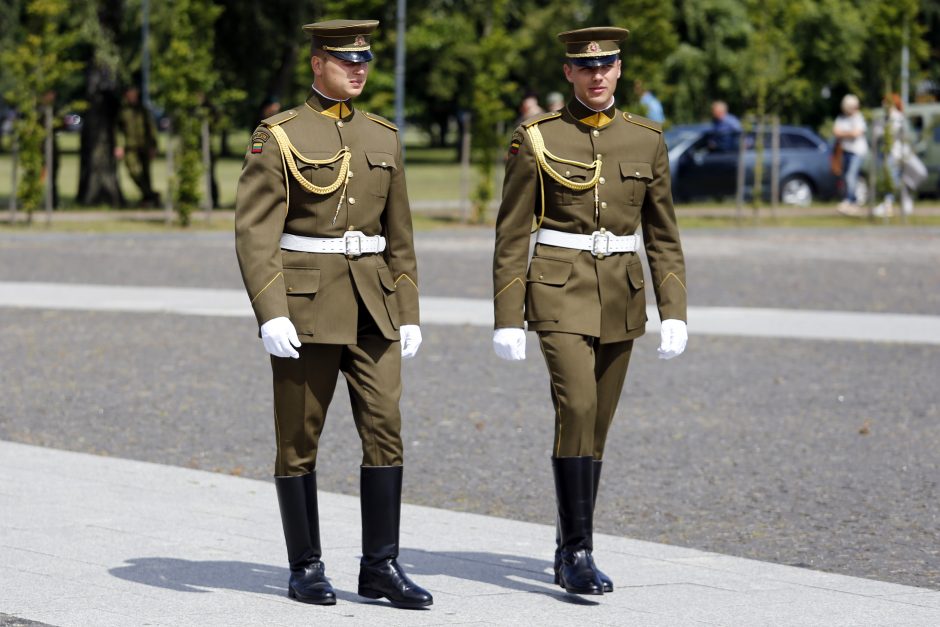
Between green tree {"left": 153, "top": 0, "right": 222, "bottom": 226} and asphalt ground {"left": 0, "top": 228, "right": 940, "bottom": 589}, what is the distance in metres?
10.6

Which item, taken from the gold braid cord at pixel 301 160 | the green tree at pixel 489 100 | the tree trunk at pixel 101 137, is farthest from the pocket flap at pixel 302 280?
the tree trunk at pixel 101 137

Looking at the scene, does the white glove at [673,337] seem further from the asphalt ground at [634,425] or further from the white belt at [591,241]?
the asphalt ground at [634,425]

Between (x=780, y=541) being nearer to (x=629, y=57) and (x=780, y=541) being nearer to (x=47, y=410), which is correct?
(x=47, y=410)

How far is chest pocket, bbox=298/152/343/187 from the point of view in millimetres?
5602

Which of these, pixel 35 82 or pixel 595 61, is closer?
pixel 595 61

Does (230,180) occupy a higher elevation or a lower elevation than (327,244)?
lower

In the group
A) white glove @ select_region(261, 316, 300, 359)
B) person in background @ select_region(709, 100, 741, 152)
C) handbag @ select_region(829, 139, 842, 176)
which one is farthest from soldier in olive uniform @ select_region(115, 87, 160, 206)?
white glove @ select_region(261, 316, 300, 359)

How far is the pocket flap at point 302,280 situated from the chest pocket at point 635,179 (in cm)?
107

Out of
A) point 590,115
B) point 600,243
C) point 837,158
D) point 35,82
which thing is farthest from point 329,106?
point 837,158

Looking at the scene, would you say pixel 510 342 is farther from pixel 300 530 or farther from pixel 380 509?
pixel 300 530

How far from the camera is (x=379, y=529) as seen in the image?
18.6ft

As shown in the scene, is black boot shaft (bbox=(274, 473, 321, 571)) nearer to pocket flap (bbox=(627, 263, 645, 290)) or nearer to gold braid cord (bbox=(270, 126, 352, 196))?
gold braid cord (bbox=(270, 126, 352, 196))

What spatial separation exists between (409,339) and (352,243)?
0.36m

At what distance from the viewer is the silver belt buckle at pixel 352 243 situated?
5648 millimetres
